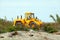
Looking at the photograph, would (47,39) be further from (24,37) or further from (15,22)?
(15,22)

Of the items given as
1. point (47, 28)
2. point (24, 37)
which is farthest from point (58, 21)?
point (24, 37)

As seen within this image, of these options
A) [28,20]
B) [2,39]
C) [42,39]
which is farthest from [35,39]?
[28,20]

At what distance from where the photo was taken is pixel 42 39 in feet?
59.9

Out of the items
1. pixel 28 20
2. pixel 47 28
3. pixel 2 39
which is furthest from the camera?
pixel 28 20

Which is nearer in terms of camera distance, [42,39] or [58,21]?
[42,39]

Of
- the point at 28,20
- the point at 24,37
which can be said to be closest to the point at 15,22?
the point at 28,20

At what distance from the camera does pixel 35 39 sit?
1814 cm

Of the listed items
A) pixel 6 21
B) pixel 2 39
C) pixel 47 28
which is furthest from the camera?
pixel 6 21

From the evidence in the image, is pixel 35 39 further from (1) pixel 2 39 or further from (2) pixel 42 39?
(1) pixel 2 39

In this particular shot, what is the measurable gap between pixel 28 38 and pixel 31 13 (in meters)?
14.6

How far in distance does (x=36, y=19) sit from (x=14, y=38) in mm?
15111

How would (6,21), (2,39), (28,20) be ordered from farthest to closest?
(6,21)
(28,20)
(2,39)

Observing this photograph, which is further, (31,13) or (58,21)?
(58,21)

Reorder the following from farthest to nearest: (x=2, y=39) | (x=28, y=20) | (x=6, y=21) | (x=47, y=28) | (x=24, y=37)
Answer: (x=6, y=21) < (x=28, y=20) < (x=47, y=28) < (x=24, y=37) < (x=2, y=39)
